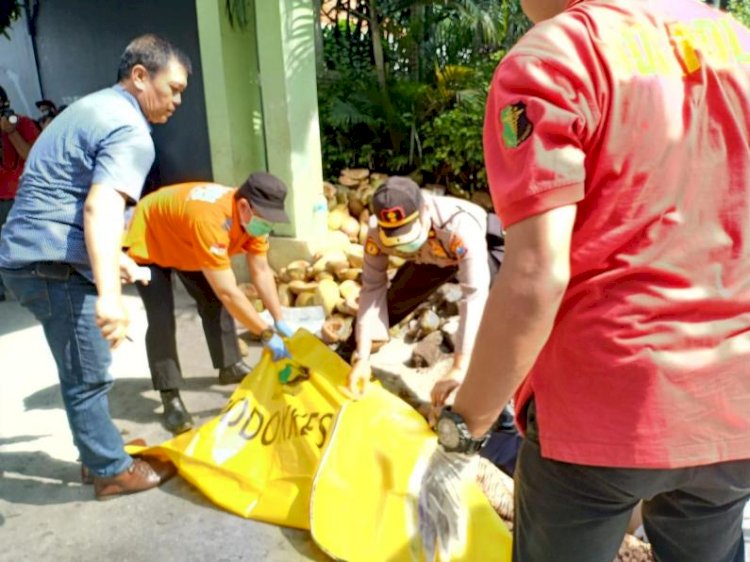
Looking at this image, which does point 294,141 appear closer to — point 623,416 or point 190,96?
point 190,96

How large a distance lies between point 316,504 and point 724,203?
1.71m

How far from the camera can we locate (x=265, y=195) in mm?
2979

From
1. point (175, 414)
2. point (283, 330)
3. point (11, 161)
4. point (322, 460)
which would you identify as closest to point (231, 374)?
point (175, 414)

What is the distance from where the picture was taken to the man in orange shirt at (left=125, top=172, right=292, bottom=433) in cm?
300

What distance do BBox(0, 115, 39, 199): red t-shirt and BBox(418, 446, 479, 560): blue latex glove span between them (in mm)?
5053

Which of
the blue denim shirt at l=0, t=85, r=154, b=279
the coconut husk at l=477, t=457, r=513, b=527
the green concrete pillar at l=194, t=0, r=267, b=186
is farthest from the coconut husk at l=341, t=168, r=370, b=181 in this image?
the coconut husk at l=477, t=457, r=513, b=527

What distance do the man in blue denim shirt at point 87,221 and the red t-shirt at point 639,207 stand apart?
59.6 inches

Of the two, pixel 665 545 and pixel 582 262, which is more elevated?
pixel 582 262

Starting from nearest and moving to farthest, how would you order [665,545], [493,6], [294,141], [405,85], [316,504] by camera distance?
[665,545], [316,504], [294,141], [405,85], [493,6]

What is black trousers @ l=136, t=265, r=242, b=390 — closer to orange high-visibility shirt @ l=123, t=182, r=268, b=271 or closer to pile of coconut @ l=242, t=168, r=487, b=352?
orange high-visibility shirt @ l=123, t=182, r=268, b=271

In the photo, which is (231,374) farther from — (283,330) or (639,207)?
(639,207)

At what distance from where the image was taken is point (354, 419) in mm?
2447

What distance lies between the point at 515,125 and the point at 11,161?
18.1 feet

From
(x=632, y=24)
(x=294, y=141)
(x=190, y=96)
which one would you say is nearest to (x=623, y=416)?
(x=632, y=24)
